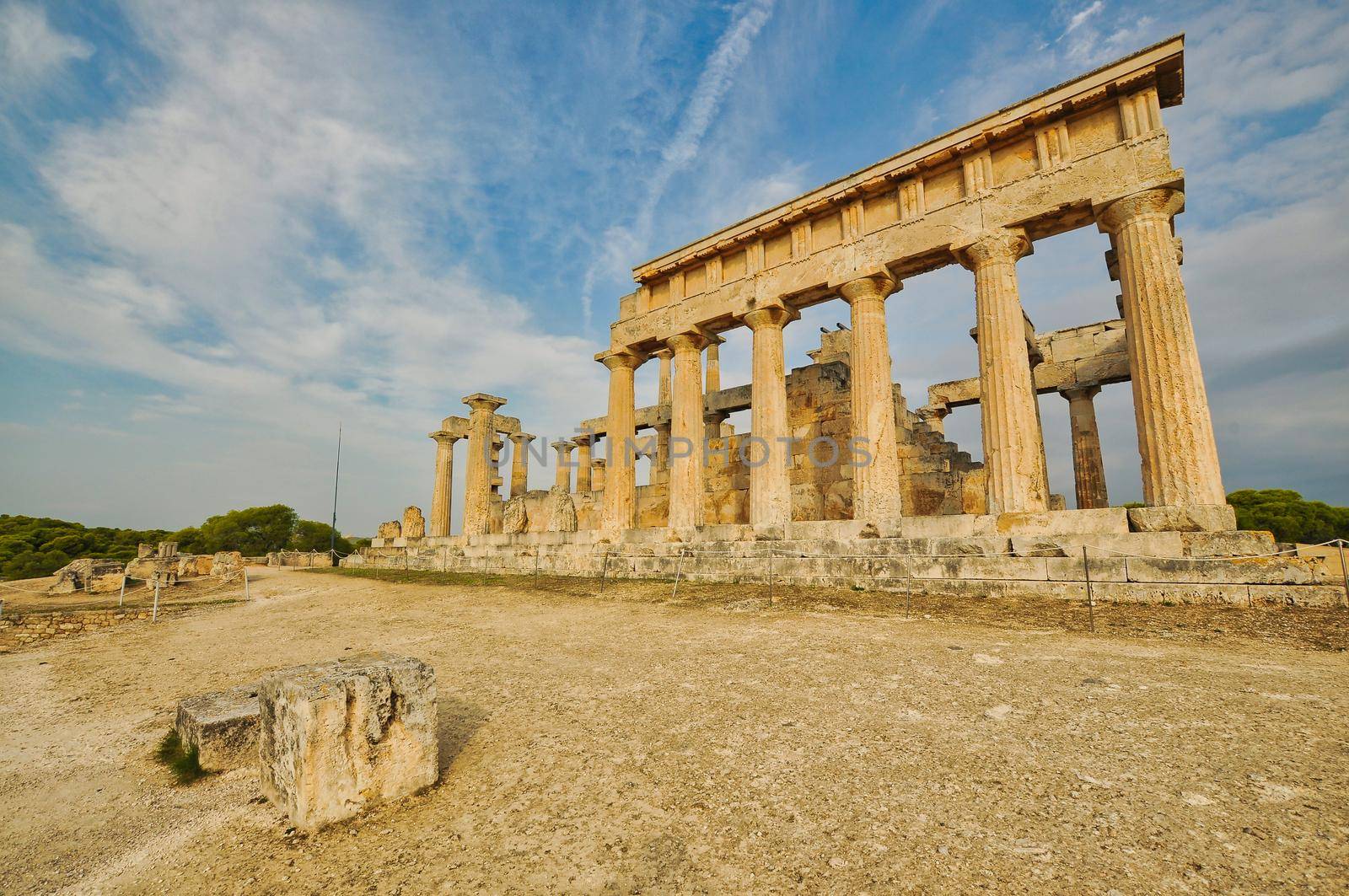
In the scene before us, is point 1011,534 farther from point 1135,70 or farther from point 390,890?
point 390,890

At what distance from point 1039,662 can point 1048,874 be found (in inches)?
Answer: 128

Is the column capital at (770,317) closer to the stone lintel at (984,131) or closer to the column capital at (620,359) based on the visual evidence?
the stone lintel at (984,131)

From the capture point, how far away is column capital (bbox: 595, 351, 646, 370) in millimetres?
16234

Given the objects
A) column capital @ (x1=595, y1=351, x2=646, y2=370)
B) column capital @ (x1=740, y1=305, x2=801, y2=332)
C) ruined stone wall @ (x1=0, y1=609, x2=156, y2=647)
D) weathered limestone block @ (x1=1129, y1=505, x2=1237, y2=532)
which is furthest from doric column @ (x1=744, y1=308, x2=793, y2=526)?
ruined stone wall @ (x1=0, y1=609, x2=156, y2=647)

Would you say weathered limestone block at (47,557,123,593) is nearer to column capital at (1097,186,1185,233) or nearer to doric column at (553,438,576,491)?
doric column at (553,438,576,491)

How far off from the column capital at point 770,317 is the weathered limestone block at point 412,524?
1760cm

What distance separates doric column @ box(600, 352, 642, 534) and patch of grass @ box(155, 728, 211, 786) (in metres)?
11.5

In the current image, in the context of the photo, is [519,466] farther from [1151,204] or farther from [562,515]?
[1151,204]

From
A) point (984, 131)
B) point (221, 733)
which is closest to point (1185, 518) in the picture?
point (984, 131)

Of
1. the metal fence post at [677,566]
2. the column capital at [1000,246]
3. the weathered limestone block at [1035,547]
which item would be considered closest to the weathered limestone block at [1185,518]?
the weathered limestone block at [1035,547]

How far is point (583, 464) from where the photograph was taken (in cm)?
2705

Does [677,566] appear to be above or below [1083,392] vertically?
below

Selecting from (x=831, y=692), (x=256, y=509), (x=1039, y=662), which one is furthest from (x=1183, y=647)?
(x=256, y=509)

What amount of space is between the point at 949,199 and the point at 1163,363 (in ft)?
16.7
